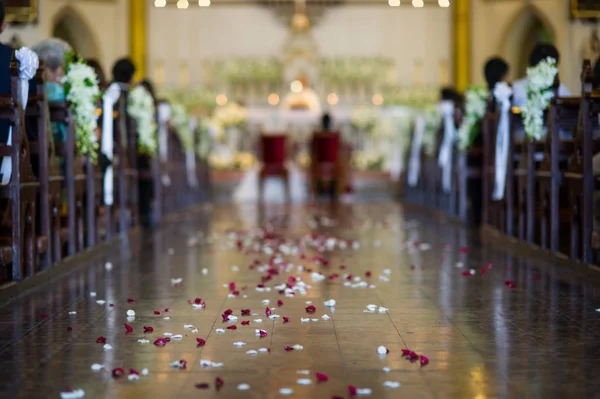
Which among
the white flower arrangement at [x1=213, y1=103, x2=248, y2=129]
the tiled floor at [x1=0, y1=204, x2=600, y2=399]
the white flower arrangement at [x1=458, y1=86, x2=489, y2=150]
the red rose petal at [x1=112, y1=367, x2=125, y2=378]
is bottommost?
the tiled floor at [x1=0, y1=204, x2=600, y2=399]

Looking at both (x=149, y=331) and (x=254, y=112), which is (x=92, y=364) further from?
(x=254, y=112)

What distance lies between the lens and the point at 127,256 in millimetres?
7828

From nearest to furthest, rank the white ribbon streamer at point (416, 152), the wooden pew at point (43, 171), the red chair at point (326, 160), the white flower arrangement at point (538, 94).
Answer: the wooden pew at point (43, 171)
the white flower arrangement at point (538, 94)
the white ribbon streamer at point (416, 152)
the red chair at point (326, 160)

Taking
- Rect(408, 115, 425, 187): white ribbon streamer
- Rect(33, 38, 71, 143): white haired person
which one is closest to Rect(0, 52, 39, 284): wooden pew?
Rect(33, 38, 71, 143): white haired person

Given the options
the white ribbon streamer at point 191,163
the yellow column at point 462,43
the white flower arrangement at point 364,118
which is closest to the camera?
the white ribbon streamer at point 191,163

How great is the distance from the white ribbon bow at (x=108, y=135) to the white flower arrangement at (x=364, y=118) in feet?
38.4

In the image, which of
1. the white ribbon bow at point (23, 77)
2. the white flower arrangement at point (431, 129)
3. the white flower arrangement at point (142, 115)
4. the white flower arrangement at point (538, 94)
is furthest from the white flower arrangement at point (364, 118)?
the white ribbon bow at point (23, 77)

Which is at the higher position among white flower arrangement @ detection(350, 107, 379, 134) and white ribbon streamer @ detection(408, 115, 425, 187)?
white flower arrangement @ detection(350, 107, 379, 134)

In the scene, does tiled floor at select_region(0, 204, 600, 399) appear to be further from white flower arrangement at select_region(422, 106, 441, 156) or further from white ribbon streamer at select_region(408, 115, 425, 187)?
white ribbon streamer at select_region(408, 115, 425, 187)

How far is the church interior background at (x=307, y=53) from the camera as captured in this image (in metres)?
20.0

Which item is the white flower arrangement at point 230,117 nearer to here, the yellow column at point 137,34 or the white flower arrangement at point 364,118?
the white flower arrangement at point 364,118

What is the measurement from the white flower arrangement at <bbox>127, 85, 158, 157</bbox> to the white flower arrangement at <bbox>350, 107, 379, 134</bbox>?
9.74 meters

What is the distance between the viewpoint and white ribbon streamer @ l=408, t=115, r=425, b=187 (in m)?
15.1

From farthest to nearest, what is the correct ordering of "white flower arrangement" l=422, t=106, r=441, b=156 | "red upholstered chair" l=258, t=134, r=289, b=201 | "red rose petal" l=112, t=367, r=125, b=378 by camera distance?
1. "red upholstered chair" l=258, t=134, r=289, b=201
2. "white flower arrangement" l=422, t=106, r=441, b=156
3. "red rose petal" l=112, t=367, r=125, b=378
